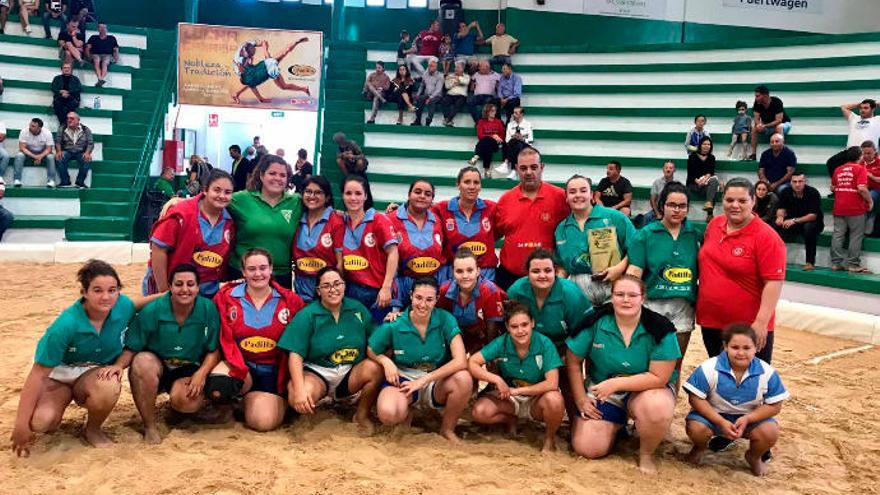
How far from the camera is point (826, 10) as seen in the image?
15242 mm

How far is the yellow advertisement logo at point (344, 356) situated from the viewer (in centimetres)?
400

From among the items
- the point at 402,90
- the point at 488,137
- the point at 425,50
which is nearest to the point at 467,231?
the point at 488,137

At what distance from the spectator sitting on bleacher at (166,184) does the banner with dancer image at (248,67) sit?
187 cm

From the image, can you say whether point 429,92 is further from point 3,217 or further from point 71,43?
point 3,217

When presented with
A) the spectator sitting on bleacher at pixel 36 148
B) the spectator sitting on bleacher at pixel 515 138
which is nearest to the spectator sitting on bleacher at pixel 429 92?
the spectator sitting on bleacher at pixel 515 138

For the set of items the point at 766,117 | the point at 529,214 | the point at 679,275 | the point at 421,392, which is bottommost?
the point at 421,392

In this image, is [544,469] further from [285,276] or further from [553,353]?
[285,276]

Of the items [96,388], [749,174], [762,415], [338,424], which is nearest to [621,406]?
[762,415]

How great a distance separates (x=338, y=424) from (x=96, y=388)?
4.31 ft

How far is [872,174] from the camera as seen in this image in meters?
8.08

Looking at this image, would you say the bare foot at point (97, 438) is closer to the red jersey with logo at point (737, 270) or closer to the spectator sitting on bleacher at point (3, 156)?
the red jersey with logo at point (737, 270)

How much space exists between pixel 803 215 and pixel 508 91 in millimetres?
6005

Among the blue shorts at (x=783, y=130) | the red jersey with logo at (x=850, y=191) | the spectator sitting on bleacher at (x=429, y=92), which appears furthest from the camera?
the spectator sitting on bleacher at (x=429, y=92)

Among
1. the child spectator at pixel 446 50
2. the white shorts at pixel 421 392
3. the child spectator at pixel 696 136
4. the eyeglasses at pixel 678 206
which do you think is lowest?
the white shorts at pixel 421 392
